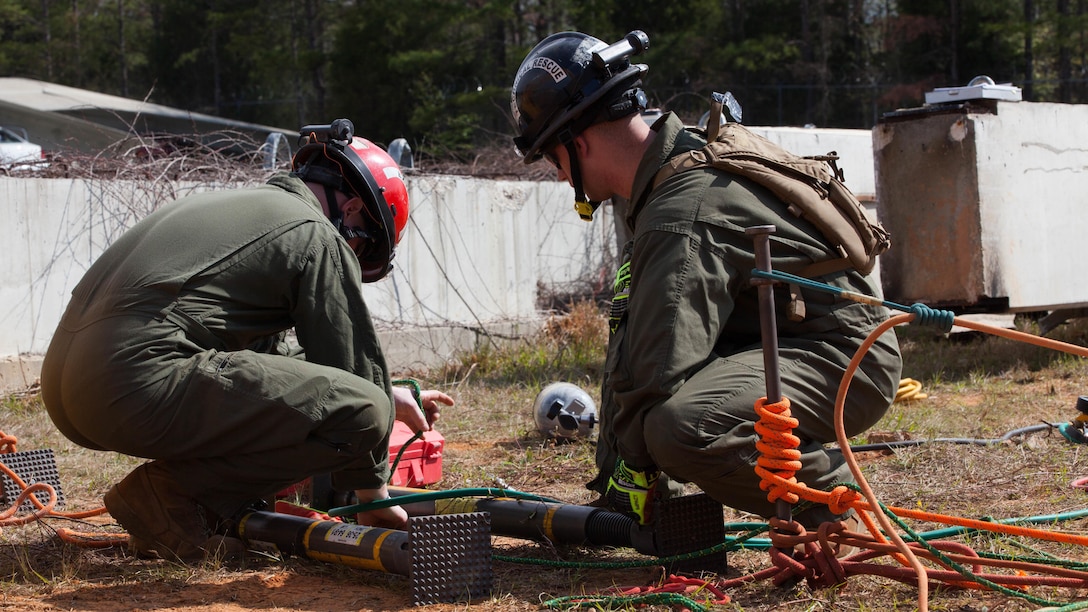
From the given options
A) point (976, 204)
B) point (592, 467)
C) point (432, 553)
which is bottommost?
point (592, 467)

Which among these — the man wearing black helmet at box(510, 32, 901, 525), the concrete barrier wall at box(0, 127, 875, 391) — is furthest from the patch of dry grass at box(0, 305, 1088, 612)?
the concrete barrier wall at box(0, 127, 875, 391)

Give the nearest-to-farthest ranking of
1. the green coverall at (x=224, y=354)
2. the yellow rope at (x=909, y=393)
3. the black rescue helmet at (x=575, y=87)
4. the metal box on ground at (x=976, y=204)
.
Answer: the green coverall at (x=224, y=354) → the black rescue helmet at (x=575, y=87) → the yellow rope at (x=909, y=393) → the metal box on ground at (x=976, y=204)

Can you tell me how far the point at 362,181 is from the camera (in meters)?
4.08

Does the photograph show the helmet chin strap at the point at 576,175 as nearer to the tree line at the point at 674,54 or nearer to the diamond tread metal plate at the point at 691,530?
the diamond tread metal plate at the point at 691,530

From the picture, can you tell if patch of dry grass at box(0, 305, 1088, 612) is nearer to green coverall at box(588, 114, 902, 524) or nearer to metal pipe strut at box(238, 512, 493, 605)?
metal pipe strut at box(238, 512, 493, 605)

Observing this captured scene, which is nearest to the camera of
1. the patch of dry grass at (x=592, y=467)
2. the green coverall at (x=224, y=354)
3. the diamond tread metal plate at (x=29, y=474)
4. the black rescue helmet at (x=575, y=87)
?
the patch of dry grass at (x=592, y=467)

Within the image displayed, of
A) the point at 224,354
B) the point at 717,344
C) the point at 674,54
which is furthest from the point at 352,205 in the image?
the point at 674,54

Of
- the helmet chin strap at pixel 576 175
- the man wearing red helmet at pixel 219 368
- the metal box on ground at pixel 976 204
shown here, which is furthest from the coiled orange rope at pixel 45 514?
the metal box on ground at pixel 976 204

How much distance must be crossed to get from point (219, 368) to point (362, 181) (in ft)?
2.97

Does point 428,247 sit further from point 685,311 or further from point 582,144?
point 685,311

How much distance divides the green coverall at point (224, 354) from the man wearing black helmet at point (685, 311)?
867 mm

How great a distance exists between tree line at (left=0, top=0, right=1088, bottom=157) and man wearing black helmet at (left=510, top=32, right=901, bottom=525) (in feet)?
66.5

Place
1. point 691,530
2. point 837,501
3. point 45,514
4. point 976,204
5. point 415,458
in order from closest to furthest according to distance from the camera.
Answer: point 837,501
point 691,530
point 45,514
point 415,458
point 976,204

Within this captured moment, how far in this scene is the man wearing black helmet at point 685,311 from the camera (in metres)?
3.30
